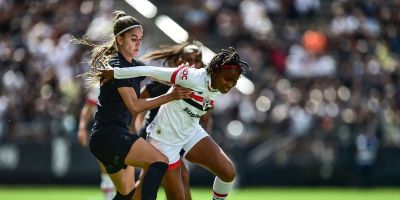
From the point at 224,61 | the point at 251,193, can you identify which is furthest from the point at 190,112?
the point at 251,193

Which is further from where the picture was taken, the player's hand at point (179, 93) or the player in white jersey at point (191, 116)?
the player in white jersey at point (191, 116)

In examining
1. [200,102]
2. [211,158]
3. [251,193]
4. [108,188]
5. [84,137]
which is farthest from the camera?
[251,193]

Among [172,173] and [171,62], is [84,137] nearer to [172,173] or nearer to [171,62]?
[171,62]

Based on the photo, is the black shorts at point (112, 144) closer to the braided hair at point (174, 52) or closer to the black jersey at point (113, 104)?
the black jersey at point (113, 104)

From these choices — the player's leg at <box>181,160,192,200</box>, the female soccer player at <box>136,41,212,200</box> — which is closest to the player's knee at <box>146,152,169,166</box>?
the player's leg at <box>181,160,192,200</box>

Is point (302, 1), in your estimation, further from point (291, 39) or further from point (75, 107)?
point (75, 107)

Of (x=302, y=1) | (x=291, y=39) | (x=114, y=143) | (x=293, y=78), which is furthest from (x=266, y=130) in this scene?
(x=114, y=143)

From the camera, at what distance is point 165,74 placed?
8.73 metres

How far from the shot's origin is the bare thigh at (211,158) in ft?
30.5

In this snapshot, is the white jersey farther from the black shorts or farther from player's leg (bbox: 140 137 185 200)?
the black shorts

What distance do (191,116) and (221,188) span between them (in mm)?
898

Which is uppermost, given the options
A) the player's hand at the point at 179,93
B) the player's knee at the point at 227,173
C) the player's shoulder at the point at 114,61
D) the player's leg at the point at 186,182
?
the player's shoulder at the point at 114,61

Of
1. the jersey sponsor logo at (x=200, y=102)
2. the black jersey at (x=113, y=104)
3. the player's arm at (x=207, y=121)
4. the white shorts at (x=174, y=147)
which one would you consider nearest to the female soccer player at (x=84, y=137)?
the player's arm at (x=207, y=121)

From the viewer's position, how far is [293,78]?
67.8 feet
